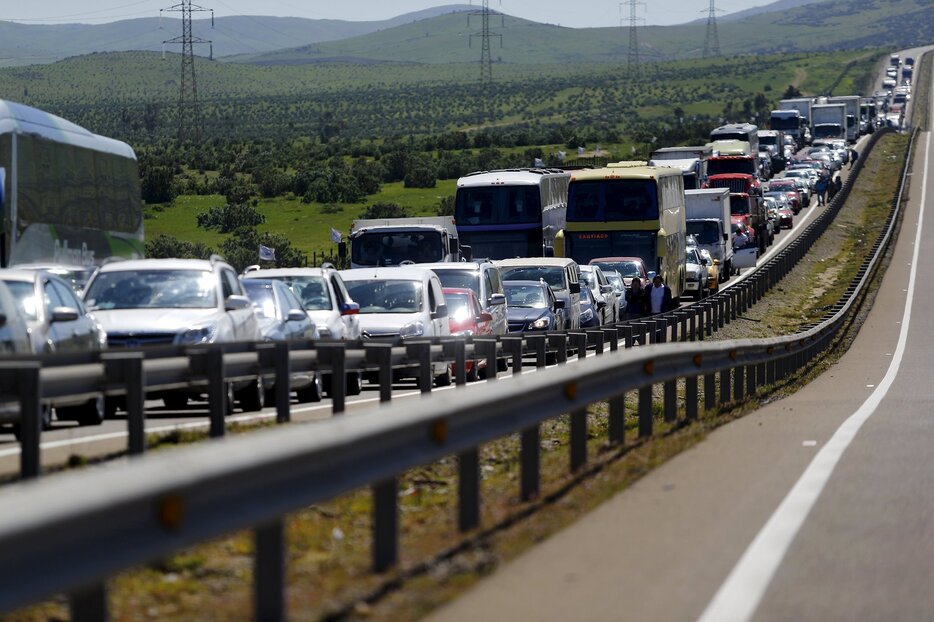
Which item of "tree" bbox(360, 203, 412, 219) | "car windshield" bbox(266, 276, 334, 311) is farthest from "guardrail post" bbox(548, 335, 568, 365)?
"tree" bbox(360, 203, 412, 219)

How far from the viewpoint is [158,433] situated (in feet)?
44.7

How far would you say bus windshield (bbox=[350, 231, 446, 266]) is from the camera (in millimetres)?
35322

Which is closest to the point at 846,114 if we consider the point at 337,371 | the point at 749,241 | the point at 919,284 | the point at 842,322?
the point at 749,241

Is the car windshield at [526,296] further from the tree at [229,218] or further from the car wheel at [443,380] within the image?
the tree at [229,218]

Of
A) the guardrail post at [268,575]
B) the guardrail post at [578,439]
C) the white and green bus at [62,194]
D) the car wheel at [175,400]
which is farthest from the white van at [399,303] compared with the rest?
the guardrail post at [268,575]

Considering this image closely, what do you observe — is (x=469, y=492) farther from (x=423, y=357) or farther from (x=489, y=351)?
(x=489, y=351)

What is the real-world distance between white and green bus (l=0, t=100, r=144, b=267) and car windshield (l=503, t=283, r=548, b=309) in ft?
22.6

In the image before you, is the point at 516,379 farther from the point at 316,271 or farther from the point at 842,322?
the point at 842,322

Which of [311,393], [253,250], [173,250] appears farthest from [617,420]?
[253,250]

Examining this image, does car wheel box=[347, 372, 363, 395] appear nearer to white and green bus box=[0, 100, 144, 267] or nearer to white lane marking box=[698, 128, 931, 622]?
white and green bus box=[0, 100, 144, 267]

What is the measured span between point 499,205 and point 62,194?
18944 millimetres

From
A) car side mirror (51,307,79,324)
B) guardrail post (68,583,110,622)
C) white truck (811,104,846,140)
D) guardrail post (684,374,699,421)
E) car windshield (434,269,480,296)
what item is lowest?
guardrail post (684,374,699,421)

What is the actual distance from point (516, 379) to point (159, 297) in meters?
9.58

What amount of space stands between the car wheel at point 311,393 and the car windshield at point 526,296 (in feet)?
38.7
